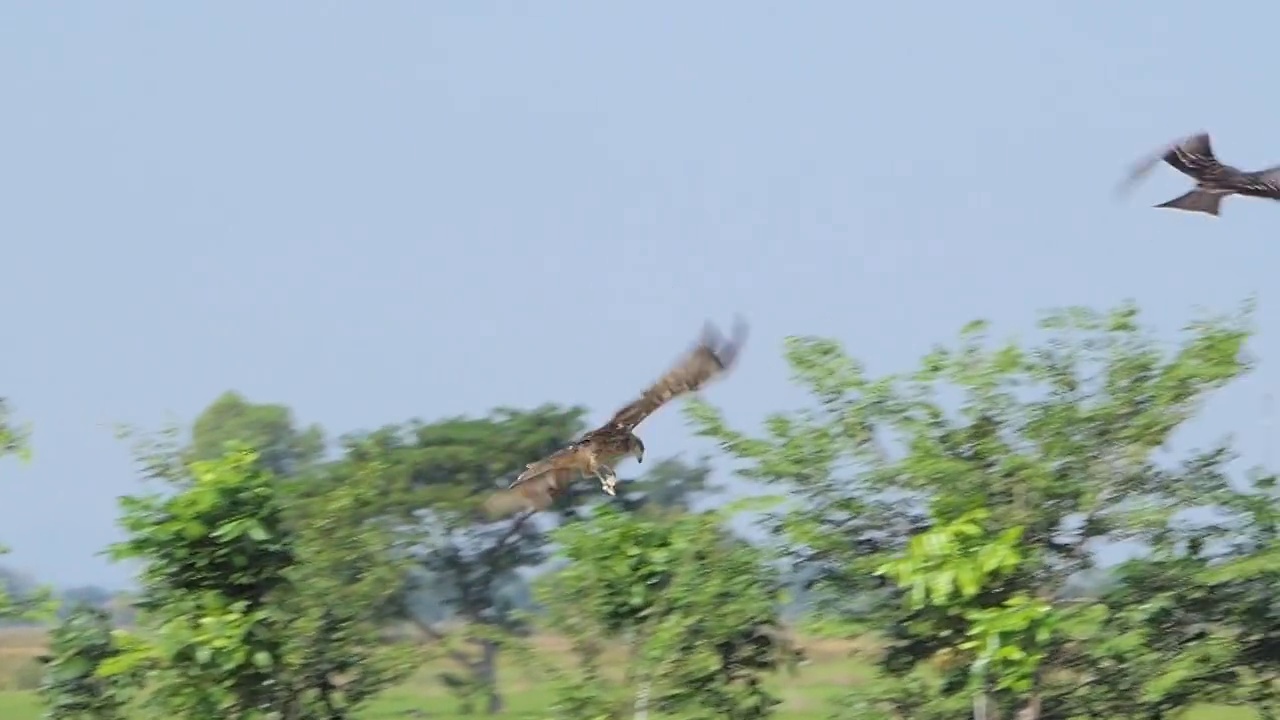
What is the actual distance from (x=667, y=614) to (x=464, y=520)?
30.8ft

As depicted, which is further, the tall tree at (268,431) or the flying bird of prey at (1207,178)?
the tall tree at (268,431)

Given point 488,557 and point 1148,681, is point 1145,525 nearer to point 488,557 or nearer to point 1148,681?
point 1148,681

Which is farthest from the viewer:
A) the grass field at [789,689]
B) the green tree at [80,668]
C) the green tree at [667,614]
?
the green tree at [80,668]

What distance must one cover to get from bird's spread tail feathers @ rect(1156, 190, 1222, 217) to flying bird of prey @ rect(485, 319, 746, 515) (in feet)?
6.56

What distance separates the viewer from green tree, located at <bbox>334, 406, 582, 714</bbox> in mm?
12867

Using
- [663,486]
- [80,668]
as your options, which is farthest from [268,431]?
[80,668]

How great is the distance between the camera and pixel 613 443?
9570 mm

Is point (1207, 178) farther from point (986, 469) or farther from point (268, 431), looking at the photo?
point (268, 431)

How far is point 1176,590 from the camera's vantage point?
34.1 feet

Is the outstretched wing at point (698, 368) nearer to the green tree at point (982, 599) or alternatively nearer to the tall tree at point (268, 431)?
the green tree at point (982, 599)

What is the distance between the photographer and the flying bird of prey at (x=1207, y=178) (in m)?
7.97

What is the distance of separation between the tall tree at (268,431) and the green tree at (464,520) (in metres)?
0.93

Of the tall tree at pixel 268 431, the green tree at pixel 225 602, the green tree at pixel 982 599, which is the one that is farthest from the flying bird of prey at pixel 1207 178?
the tall tree at pixel 268 431

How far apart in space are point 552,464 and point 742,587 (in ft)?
3.68
